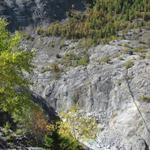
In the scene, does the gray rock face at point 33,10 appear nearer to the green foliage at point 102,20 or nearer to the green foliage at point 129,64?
the green foliage at point 102,20

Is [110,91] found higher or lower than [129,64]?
lower

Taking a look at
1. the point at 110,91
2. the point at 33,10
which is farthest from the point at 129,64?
the point at 33,10

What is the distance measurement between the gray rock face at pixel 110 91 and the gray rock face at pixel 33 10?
2558 centimetres

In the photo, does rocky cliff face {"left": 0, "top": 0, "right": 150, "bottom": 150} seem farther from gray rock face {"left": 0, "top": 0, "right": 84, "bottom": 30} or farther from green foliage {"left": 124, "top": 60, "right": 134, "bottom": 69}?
gray rock face {"left": 0, "top": 0, "right": 84, "bottom": 30}

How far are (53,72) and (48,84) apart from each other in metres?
5.26

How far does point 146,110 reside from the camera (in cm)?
10862

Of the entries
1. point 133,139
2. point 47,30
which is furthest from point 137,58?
point 47,30

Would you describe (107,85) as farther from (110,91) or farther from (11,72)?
(11,72)

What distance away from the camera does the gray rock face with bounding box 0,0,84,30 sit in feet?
555

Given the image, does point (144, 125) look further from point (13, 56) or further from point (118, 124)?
point (13, 56)

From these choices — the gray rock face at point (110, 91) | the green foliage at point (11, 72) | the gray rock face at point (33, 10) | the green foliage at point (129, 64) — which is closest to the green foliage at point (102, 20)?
the gray rock face at point (33, 10)

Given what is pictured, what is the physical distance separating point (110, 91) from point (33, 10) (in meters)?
63.6

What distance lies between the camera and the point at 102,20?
160 meters

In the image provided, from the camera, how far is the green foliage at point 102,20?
504 ft
